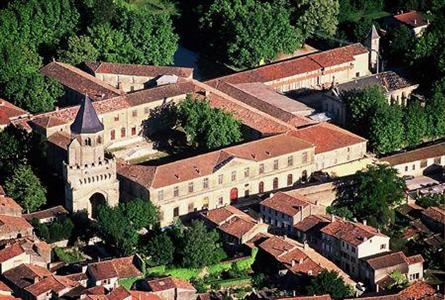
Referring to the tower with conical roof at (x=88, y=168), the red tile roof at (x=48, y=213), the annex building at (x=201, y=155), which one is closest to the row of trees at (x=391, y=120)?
the annex building at (x=201, y=155)

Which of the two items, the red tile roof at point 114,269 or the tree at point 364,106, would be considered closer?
the red tile roof at point 114,269

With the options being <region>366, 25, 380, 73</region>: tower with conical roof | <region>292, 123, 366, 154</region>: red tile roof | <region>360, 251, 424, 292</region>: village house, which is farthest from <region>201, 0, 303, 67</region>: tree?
<region>360, 251, 424, 292</region>: village house

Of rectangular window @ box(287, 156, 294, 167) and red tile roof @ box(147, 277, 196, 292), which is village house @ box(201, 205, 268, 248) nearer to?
red tile roof @ box(147, 277, 196, 292)

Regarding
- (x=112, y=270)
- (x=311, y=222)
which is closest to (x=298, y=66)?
(x=311, y=222)

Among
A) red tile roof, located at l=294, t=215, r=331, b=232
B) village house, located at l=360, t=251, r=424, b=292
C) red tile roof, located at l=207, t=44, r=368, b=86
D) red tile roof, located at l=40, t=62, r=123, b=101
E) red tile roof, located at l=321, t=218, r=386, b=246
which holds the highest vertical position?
red tile roof, located at l=40, t=62, r=123, b=101

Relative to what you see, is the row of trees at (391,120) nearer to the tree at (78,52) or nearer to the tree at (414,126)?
the tree at (414,126)

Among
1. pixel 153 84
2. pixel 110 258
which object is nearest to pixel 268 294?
pixel 110 258
